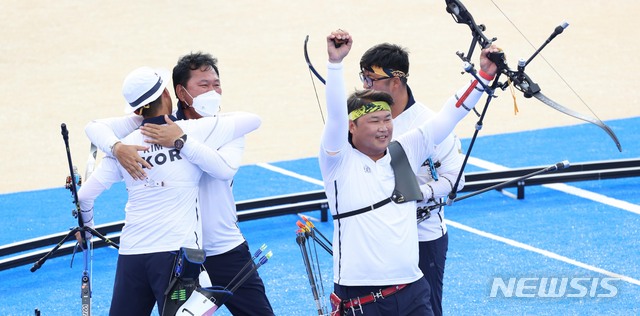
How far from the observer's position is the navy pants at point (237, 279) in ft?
21.0

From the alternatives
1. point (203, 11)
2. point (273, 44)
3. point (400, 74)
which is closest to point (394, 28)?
point (273, 44)

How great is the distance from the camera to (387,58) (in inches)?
255

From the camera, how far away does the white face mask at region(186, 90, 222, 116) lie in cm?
618

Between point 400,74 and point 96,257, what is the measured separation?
4553 mm

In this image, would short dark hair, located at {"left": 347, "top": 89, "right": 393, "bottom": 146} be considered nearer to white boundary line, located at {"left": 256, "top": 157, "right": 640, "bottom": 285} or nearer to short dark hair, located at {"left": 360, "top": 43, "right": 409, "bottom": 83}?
short dark hair, located at {"left": 360, "top": 43, "right": 409, "bottom": 83}

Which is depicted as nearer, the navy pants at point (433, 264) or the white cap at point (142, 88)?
the white cap at point (142, 88)

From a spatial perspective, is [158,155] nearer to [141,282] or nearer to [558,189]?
[141,282]

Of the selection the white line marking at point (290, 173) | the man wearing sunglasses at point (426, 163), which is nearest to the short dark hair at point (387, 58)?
the man wearing sunglasses at point (426, 163)

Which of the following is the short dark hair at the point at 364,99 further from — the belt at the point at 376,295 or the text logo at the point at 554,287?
the text logo at the point at 554,287

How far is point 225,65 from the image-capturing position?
54.9 ft

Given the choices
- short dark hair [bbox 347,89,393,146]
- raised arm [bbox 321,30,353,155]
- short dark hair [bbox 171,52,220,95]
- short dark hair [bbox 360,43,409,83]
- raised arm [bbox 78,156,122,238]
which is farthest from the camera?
short dark hair [bbox 360,43,409,83]

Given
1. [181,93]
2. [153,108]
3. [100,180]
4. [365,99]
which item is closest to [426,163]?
Answer: [365,99]

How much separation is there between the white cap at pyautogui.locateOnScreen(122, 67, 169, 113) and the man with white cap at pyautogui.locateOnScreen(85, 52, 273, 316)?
0.15 metres

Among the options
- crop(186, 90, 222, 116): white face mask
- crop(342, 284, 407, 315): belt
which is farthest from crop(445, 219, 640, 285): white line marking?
crop(186, 90, 222, 116): white face mask
